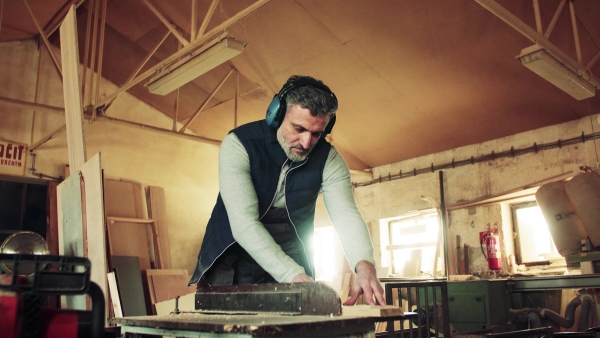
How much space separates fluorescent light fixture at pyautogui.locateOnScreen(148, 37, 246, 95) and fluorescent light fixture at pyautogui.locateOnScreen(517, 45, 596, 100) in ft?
7.51

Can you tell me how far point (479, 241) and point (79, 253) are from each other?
17.7ft

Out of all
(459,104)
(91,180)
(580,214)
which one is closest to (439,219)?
(459,104)

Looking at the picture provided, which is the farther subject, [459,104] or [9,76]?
[9,76]

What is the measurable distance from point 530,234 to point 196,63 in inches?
178

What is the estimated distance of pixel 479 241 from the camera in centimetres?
670

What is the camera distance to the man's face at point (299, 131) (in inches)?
79.4

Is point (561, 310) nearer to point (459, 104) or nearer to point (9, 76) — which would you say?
point (459, 104)

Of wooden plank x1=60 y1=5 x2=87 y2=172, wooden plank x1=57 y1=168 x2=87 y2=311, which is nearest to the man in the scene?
wooden plank x1=57 y1=168 x2=87 y2=311

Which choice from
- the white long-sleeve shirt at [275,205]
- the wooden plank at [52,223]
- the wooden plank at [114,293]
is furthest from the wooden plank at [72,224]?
the wooden plank at [52,223]

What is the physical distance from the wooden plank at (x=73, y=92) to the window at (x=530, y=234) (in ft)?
17.5

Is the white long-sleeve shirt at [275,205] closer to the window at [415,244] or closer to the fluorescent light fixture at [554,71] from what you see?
the fluorescent light fixture at [554,71]

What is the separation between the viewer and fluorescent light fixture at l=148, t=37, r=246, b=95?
14.4 feet

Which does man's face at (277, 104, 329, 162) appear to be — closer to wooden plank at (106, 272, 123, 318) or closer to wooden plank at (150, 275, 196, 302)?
wooden plank at (106, 272, 123, 318)

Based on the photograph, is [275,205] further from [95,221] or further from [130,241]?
[130,241]
